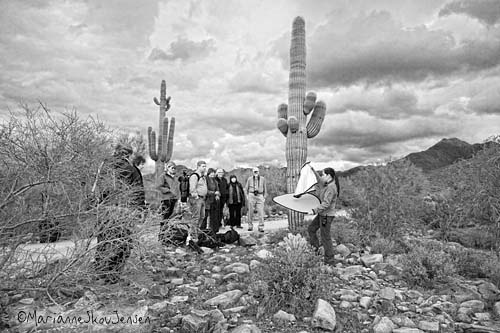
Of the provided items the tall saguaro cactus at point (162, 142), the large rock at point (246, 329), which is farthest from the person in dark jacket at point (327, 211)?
the tall saguaro cactus at point (162, 142)

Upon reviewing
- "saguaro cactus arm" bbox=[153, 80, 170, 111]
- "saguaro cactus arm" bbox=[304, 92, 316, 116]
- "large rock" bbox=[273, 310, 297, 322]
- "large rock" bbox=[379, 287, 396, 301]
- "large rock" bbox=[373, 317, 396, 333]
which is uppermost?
"saguaro cactus arm" bbox=[153, 80, 170, 111]

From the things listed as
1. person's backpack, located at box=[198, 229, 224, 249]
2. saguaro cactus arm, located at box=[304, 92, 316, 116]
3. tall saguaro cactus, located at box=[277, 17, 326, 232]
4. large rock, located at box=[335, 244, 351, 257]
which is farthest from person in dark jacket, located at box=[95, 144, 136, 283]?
saguaro cactus arm, located at box=[304, 92, 316, 116]

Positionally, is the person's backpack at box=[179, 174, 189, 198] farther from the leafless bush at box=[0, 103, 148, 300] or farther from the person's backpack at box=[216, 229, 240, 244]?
the leafless bush at box=[0, 103, 148, 300]

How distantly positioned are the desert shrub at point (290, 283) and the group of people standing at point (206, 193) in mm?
2920

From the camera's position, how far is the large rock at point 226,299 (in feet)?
17.1

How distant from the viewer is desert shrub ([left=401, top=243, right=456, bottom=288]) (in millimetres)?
6219

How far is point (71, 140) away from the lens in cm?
463

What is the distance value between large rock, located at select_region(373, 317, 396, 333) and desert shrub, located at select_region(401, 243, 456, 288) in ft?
6.09

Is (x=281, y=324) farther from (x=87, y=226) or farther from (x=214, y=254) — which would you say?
(x=214, y=254)

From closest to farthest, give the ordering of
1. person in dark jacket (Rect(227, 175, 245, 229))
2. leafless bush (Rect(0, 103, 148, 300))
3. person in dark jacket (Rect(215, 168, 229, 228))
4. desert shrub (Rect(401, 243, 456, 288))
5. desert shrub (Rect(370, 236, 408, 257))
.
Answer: leafless bush (Rect(0, 103, 148, 300)) < desert shrub (Rect(401, 243, 456, 288)) < desert shrub (Rect(370, 236, 408, 257)) < person in dark jacket (Rect(215, 168, 229, 228)) < person in dark jacket (Rect(227, 175, 245, 229))

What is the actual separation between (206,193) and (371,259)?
4.37m

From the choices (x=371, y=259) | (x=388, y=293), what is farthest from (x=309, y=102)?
(x=388, y=293)

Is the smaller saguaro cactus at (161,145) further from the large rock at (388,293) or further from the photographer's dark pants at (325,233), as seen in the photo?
the large rock at (388,293)

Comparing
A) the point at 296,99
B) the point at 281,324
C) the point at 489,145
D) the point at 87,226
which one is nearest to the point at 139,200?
the point at 87,226
